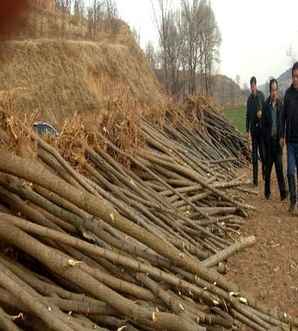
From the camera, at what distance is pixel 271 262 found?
16.9 feet

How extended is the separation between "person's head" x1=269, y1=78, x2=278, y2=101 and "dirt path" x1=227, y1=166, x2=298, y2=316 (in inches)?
59.2

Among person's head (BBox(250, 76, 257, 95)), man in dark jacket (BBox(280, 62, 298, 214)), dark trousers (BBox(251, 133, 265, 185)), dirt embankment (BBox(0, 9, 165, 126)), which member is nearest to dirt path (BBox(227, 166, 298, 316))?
man in dark jacket (BBox(280, 62, 298, 214))


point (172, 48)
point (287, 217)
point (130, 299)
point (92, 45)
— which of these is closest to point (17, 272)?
point (130, 299)

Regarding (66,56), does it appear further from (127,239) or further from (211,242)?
(127,239)

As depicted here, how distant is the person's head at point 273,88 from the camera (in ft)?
23.7

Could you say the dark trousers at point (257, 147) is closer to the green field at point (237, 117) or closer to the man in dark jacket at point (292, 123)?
the man in dark jacket at point (292, 123)

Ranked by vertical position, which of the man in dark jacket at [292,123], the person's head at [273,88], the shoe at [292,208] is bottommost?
the shoe at [292,208]

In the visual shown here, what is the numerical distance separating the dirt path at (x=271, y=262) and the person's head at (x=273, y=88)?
4.93ft

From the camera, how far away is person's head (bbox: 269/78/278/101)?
7.21 meters

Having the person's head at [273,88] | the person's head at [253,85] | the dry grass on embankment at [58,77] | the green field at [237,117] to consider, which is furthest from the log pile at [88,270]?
the green field at [237,117]

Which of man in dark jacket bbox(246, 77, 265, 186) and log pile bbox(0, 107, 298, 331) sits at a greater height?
man in dark jacket bbox(246, 77, 265, 186)

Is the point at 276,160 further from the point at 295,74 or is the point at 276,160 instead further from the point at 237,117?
the point at 237,117

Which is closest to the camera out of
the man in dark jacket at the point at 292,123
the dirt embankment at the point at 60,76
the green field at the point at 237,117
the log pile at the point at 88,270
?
the log pile at the point at 88,270

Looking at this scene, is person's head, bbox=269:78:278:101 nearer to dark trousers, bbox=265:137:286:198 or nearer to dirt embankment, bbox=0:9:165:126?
dark trousers, bbox=265:137:286:198
